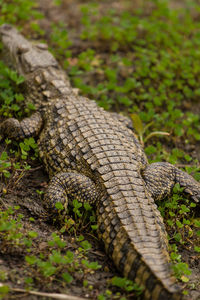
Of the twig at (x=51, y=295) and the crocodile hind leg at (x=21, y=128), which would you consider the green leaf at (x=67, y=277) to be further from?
the crocodile hind leg at (x=21, y=128)

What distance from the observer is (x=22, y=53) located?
5957mm

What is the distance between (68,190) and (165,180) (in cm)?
121

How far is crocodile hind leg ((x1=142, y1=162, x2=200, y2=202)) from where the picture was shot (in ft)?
13.9

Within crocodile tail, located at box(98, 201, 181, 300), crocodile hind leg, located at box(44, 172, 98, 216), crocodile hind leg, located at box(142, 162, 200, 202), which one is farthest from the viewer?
crocodile hind leg, located at box(142, 162, 200, 202)

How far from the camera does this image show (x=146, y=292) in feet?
10.1

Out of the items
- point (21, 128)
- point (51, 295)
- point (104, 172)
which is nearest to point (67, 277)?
point (51, 295)

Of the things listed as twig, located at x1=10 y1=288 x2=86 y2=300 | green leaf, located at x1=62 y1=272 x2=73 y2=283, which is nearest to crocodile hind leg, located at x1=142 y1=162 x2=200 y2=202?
green leaf, located at x1=62 y1=272 x2=73 y2=283

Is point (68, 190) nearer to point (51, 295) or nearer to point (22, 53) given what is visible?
point (51, 295)

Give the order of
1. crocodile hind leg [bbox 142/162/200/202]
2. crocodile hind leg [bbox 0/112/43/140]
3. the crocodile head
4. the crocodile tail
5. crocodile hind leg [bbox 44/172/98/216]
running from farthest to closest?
the crocodile head
crocodile hind leg [bbox 0/112/43/140]
crocodile hind leg [bbox 142/162/200/202]
crocodile hind leg [bbox 44/172/98/216]
the crocodile tail

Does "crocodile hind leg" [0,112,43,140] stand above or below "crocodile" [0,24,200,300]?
below

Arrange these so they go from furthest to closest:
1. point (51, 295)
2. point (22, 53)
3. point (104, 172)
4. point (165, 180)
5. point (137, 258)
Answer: point (22, 53)
point (165, 180)
point (104, 172)
point (137, 258)
point (51, 295)

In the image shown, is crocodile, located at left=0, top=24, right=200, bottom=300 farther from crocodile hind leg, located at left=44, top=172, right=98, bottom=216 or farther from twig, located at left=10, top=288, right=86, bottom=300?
twig, located at left=10, top=288, right=86, bottom=300

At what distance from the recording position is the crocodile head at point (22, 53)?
576 centimetres

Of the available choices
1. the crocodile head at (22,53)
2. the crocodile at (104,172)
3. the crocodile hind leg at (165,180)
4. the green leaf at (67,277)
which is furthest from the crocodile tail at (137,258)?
the crocodile head at (22,53)
